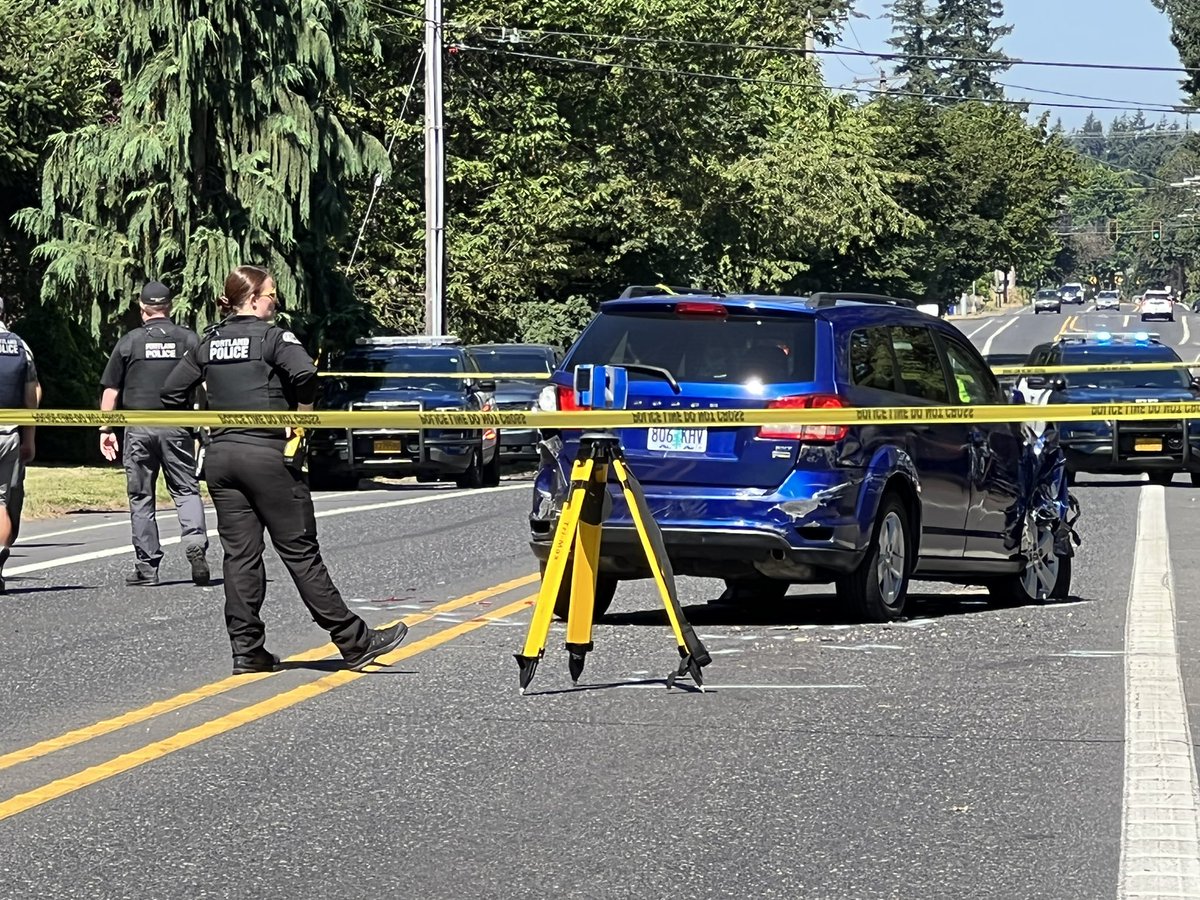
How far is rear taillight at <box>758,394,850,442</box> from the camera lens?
10.8 m

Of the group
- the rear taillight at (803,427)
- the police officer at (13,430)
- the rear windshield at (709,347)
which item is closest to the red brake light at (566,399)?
the rear windshield at (709,347)

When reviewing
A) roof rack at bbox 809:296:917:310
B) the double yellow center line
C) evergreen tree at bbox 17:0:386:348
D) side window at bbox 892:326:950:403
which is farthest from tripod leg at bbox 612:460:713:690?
evergreen tree at bbox 17:0:386:348

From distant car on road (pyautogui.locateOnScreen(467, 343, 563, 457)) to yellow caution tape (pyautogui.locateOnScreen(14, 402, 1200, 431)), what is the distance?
1560 cm

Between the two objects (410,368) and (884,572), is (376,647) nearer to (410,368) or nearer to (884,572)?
(884,572)

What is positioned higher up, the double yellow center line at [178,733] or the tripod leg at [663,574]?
the tripod leg at [663,574]

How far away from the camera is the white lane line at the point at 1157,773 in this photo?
19.4 feet

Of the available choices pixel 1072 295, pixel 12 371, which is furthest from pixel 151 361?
pixel 1072 295

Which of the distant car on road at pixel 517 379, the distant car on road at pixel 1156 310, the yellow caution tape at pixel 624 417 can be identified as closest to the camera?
the yellow caution tape at pixel 624 417

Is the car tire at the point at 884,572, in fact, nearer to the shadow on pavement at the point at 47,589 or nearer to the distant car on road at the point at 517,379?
the shadow on pavement at the point at 47,589

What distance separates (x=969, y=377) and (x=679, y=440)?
7.49ft

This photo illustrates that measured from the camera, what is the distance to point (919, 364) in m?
11.9

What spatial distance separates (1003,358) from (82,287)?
16152mm

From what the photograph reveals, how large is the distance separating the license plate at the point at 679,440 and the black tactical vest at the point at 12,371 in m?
3.90

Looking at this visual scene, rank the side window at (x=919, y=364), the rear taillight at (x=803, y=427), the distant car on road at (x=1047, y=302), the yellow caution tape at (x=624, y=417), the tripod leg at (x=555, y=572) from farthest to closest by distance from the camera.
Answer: the distant car on road at (x=1047, y=302) → the side window at (x=919, y=364) → the rear taillight at (x=803, y=427) → the yellow caution tape at (x=624, y=417) → the tripod leg at (x=555, y=572)
